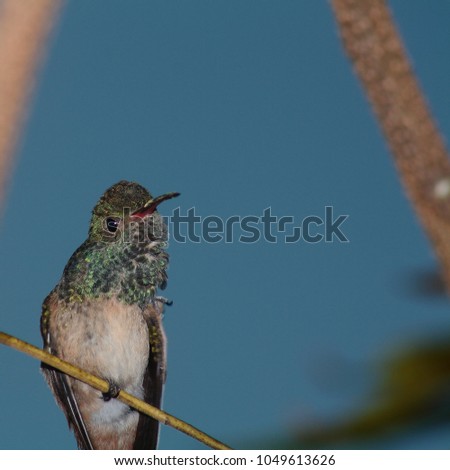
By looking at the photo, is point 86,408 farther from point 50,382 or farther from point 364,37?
point 364,37

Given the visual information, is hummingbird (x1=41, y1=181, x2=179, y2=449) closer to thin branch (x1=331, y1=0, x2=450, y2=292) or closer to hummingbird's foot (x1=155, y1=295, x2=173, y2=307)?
hummingbird's foot (x1=155, y1=295, x2=173, y2=307)

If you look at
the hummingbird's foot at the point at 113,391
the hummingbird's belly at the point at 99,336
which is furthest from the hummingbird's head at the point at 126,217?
the hummingbird's foot at the point at 113,391

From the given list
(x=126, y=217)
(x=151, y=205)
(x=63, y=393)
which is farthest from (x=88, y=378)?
(x=63, y=393)

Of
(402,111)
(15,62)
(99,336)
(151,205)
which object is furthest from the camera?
(99,336)

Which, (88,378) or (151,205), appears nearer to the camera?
(88,378)

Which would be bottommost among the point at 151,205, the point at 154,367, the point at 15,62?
the point at 15,62

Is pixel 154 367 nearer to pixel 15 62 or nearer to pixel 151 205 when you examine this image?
pixel 151 205

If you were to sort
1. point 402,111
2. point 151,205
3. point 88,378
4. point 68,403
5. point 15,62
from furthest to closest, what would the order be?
point 68,403 → point 151,205 → point 88,378 → point 402,111 → point 15,62
